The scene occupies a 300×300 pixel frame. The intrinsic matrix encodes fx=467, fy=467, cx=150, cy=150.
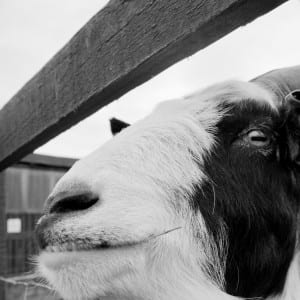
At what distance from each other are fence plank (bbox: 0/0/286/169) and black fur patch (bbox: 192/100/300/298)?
38 cm

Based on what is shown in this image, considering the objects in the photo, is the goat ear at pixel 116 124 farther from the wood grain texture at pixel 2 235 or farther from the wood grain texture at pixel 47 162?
→ the wood grain texture at pixel 47 162

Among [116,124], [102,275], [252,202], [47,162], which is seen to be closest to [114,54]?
[116,124]

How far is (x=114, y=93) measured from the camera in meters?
2.01

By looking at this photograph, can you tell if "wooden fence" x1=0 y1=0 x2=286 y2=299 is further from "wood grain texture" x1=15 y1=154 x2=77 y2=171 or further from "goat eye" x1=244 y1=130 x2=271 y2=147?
"wood grain texture" x1=15 y1=154 x2=77 y2=171

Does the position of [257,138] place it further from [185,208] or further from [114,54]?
[114,54]

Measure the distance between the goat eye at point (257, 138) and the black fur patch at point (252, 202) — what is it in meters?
0.02

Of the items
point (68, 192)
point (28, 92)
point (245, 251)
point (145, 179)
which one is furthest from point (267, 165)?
point (28, 92)

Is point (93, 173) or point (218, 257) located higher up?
point (93, 173)

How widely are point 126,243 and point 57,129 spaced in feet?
4.12

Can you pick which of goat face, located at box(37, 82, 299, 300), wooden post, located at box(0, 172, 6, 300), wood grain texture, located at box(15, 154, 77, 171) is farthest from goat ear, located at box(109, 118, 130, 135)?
wood grain texture, located at box(15, 154, 77, 171)

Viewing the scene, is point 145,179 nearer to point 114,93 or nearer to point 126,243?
point 126,243

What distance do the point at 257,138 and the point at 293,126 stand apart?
16 centimetres

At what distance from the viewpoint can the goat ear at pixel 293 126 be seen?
5.61ft

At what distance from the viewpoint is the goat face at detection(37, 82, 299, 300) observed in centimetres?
134
